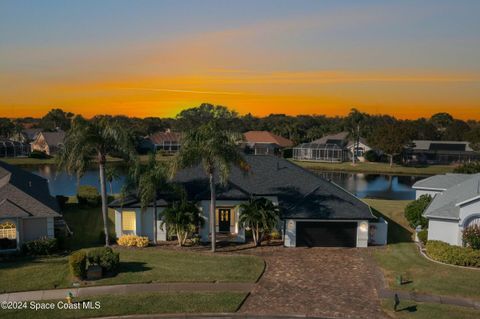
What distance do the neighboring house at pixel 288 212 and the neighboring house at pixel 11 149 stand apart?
8601cm

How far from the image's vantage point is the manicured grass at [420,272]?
2122cm

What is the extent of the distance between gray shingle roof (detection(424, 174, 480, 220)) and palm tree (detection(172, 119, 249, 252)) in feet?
41.9

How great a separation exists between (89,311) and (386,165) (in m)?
84.1

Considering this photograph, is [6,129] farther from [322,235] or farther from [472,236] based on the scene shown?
[472,236]

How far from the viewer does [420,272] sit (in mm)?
23828

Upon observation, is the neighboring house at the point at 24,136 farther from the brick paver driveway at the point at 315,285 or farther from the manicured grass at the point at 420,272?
the manicured grass at the point at 420,272

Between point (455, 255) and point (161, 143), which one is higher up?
point (161, 143)

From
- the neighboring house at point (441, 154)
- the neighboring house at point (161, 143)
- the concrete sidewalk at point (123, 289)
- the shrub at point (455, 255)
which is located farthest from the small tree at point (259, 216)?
the neighboring house at point (161, 143)

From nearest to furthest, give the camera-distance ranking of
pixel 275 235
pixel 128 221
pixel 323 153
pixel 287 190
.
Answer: pixel 128 221 < pixel 275 235 < pixel 287 190 < pixel 323 153

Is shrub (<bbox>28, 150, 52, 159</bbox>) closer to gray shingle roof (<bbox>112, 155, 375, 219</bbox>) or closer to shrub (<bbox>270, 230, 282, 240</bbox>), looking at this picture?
gray shingle roof (<bbox>112, 155, 375, 219</bbox>)

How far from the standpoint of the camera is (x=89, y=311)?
1819 centimetres

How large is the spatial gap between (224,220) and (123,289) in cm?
1130

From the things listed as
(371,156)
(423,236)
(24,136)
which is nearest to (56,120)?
(24,136)

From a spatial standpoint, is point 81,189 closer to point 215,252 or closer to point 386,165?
point 215,252
